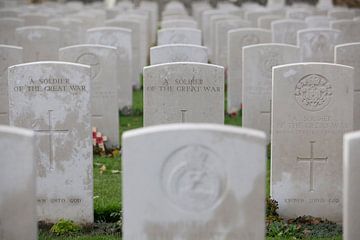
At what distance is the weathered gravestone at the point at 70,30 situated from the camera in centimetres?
1498

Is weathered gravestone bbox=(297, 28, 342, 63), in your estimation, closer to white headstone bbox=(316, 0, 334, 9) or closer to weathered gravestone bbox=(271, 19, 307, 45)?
weathered gravestone bbox=(271, 19, 307, 45)

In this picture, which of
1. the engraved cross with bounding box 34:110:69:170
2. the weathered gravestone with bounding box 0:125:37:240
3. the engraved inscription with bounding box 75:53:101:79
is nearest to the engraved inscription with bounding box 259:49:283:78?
the engraved inscription with bounding box 75:53:101:79

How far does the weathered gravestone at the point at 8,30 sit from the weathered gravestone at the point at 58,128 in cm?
634

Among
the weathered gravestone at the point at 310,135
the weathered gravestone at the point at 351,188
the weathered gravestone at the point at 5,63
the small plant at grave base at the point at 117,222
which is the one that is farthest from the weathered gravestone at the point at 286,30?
the weathered gravestone at the point at 351,188

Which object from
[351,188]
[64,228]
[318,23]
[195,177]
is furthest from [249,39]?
[195,177]

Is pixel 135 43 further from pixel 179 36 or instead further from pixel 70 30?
pixel 179 36

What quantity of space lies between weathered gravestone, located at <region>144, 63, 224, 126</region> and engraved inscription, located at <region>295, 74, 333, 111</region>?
0.80m

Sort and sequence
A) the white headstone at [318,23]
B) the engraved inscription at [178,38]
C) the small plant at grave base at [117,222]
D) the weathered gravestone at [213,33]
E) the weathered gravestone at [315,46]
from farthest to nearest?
1. the weathered gravestone at [213,33]
2. the white headstone at [318,23]
3. the engraved inscription at [178,38]
4. the weathered gravestone at [315,46]
5. the small plant at grave base at [117,222]

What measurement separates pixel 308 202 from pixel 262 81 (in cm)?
268

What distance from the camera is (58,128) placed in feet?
25.2

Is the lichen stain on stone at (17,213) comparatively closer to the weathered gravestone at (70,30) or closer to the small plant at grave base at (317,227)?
the small plant at grave base at (317,227)

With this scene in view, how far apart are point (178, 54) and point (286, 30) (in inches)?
168

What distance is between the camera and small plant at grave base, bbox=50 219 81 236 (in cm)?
747

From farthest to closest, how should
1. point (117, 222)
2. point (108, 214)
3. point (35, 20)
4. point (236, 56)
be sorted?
point (35, 20) → point (236, 56) → point (108, 214) → point (117, 222)
